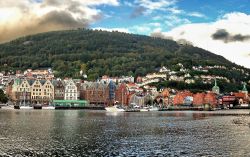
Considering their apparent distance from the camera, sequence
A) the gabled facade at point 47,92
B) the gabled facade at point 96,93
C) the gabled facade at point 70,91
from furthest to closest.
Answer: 1. the gabled facade at point 96,93
2. the gabled facade at point 70,91
3. the gabled facade at point 47,92

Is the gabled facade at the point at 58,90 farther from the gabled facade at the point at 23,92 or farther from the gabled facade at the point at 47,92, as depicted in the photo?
the gabled facade at the point at 23,92

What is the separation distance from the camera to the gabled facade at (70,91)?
183087 mm

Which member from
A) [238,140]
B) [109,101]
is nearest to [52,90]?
[109,101]

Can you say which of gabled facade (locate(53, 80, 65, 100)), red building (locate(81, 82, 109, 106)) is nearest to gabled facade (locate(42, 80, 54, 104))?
gabled facade (locate(53, 80, 65, 100))

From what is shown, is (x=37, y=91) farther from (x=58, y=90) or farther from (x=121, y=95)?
(x=121, y=95)

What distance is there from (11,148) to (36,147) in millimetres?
2245

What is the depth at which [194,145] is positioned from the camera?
44.2 m

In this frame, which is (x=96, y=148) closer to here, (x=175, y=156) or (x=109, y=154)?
(x=109, y=154)

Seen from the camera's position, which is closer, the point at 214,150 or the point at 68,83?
the point at 214,150

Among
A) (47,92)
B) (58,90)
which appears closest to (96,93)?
(58,90)

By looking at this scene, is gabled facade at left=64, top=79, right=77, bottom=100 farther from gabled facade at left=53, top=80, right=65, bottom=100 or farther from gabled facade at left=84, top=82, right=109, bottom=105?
gabled facade at left=84, top=82, right=109, bottom=105

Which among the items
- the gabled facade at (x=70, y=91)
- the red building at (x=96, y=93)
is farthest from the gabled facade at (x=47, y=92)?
the red building at (x=96, y=93)

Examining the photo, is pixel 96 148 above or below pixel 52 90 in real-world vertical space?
below

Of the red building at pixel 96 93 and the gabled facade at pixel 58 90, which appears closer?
the gabled facade at pixel 58 90
